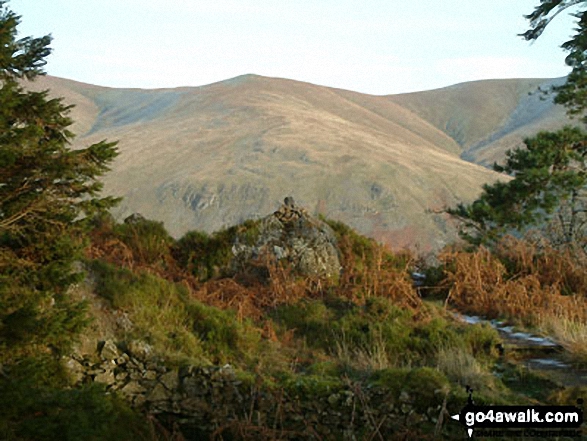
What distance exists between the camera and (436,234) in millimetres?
52250

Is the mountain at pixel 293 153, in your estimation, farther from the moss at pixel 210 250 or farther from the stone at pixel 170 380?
the stone at pixel 170 380

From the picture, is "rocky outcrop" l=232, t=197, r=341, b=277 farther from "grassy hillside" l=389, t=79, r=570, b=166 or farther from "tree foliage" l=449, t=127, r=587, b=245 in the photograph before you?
"grassy hillside" l=389, t=79, r=570, b=166

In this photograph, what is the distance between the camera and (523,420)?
18.4 ft

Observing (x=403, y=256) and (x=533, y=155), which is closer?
(x=403, y=256)

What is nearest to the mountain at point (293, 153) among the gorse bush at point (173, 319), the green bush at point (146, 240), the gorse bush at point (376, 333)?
the green bush at point (146, 240)

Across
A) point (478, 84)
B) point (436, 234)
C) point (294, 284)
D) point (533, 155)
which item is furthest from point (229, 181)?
point (478, 84)

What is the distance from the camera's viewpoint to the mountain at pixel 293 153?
59094 mm

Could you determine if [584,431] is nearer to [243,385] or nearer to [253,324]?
[243,385]

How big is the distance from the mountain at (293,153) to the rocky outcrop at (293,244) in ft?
51.8

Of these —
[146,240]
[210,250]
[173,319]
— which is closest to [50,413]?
[173,319]

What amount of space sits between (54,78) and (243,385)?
533 feet

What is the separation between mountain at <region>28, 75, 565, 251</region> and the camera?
5909 centimetres

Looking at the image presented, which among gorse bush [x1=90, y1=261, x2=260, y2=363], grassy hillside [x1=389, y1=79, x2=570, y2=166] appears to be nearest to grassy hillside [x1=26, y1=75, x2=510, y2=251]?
grassy hillside [x1=389, y1=79, x2=570, y2=166]

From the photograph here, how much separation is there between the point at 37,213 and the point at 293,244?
657 centimetres
